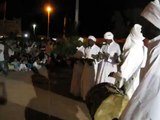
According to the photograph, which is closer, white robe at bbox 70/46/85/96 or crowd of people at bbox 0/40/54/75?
white robe at bbox 70/46/85/96

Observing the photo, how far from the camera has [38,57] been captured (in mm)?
27031

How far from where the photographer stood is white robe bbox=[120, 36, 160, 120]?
3031 mm

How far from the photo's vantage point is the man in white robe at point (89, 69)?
13.1 metres

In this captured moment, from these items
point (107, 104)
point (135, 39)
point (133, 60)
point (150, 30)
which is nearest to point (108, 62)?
point (135, 39)

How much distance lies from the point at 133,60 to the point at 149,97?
421 cm

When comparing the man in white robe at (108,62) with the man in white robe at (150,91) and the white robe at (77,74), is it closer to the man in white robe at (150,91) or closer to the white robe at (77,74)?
the white robe at (77,74)

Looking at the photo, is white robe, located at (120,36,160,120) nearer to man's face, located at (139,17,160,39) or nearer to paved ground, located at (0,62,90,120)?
man's face, located at (139,17,160,39)

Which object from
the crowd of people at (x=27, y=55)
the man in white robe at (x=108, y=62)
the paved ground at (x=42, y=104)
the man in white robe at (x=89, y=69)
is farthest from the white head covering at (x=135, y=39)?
the crowd of people at (x=27, y=55)

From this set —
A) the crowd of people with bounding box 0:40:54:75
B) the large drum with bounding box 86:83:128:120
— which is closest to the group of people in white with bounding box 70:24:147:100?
the large drum with bounding box 86:83:128:120

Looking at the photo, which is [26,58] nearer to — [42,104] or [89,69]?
[89,69]

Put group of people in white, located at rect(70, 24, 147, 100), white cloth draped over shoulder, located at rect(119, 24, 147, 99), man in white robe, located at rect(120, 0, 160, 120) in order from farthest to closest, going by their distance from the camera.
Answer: group of people in white, located at rect(70, 24, 147, 100)
white cloth draped over shoulder, located at rect(119, 24, 147, 99)
man in white robe, located at rect(120, 0, 160, 120)

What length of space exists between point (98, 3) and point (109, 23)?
4171 mm

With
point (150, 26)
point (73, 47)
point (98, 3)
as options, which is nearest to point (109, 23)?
point (98, 3)

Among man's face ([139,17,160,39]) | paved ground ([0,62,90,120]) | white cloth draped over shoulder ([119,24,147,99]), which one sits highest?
man's face ([139,17,160,39])
